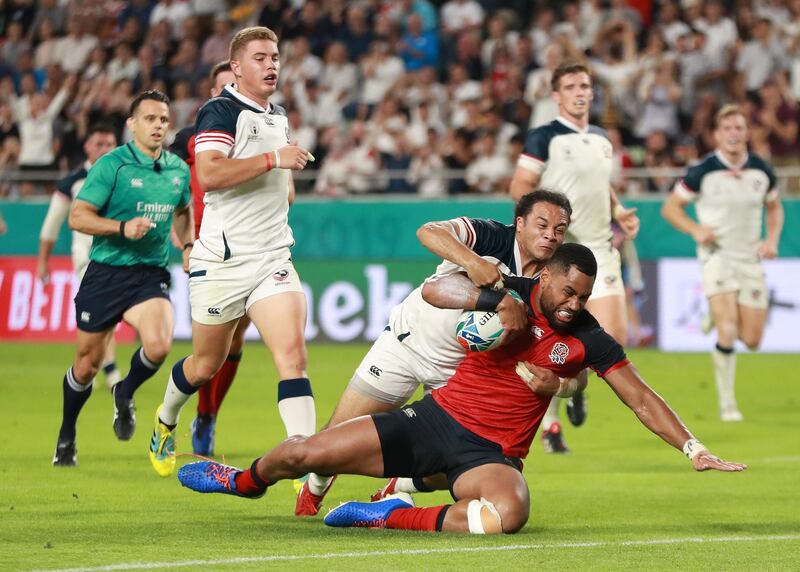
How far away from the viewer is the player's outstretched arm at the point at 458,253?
23.3 feet

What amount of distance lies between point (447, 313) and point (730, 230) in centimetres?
733

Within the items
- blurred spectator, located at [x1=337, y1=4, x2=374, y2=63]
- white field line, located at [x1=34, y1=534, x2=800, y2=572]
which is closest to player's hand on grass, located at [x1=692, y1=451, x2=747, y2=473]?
white field line, located at [x1=34, y1=534, x2=800, y2=572]

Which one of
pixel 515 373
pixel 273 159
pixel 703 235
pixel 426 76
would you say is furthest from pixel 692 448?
pixel 426 76

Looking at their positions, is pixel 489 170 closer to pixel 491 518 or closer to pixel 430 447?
pixel 430 447

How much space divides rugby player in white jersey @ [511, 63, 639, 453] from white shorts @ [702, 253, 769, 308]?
331 cm

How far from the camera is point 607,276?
36.5 feet

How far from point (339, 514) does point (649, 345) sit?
13.9 metres

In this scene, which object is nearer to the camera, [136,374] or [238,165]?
[238,165]

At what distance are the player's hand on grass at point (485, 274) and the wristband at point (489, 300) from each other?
4cm

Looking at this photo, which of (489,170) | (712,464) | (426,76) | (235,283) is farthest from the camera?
(426,76)

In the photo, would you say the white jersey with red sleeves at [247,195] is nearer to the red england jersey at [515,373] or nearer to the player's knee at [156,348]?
the player's knee at [156,348]

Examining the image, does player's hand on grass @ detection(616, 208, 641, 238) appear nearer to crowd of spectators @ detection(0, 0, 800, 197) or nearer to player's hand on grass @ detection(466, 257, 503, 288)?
player's hand on grass @ detection(466, 257, 503, 288)

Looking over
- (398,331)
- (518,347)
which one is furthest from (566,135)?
(518,347)

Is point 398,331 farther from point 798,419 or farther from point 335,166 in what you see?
point 335,166
